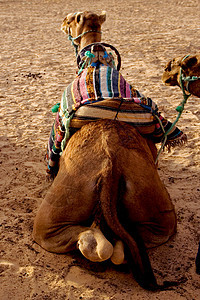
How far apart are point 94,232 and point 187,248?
1.01 metres

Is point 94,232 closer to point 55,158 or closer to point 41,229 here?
point 41,229

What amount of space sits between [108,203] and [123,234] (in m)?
0.25

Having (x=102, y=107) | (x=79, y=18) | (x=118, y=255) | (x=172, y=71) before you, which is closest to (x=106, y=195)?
(x=118, y=255)

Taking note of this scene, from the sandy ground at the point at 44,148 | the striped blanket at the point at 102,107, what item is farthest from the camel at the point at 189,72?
the sandy ground at the point at 44,148

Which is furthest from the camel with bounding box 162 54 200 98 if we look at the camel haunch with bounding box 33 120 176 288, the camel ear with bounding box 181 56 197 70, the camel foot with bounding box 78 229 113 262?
the camel foot with bounding box 78 229 113 262

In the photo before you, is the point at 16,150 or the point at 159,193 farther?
the point at 16,150

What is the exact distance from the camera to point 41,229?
3.23 m

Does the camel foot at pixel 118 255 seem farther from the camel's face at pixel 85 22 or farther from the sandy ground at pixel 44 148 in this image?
the camel's face at pixel 85 22

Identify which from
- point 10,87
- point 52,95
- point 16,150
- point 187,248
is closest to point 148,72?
point 52,95

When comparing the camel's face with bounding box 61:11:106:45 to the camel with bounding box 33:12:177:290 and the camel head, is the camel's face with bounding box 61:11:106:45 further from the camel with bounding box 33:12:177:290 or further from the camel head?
the camel with bounding box 33:12:177:290

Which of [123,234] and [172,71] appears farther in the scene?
[172,71]

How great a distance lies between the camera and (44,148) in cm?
548

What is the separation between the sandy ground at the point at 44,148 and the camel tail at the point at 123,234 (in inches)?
4.2

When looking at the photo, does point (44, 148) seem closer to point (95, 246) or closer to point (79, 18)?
point (79, 18)
